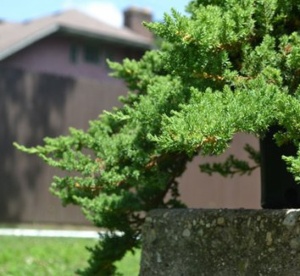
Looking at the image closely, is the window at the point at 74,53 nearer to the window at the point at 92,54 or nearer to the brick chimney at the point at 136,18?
the window at the point at 92,54

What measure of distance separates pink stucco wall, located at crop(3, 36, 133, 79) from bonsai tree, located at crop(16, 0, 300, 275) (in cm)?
1738

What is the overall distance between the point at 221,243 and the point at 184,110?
0.69 meters

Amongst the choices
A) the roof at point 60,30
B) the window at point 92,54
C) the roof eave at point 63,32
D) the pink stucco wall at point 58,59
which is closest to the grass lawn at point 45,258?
the roof eave at point 63,32

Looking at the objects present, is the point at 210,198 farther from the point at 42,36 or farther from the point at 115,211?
the point at 42,36

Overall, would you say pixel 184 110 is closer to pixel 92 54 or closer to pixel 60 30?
pixel 60 30

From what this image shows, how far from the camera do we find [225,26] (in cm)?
296

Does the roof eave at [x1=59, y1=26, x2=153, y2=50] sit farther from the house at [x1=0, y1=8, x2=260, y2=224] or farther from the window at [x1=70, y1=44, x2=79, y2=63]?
the house at [x1=0, y1=8, x2=260, y2=224]

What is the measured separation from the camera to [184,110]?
2.81m

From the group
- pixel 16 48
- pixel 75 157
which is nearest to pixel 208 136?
pixel 75 157

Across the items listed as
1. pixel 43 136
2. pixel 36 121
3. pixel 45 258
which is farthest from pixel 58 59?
pixel 45 258

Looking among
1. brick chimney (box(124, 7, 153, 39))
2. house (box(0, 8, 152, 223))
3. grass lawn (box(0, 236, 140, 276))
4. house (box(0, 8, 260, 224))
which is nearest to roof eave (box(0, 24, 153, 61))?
brick chimney (box(124, 7, 153, 39))

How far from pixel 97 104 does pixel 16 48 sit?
980 cm

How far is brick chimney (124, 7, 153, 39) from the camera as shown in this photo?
2752cm

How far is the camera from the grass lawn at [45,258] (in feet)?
20.4
